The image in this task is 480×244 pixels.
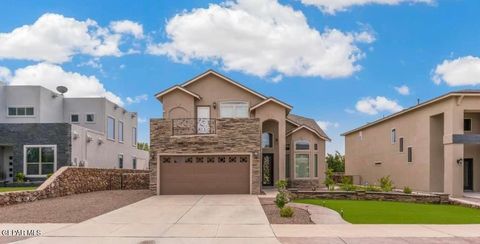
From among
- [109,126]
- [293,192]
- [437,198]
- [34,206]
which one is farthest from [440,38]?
[109,126]

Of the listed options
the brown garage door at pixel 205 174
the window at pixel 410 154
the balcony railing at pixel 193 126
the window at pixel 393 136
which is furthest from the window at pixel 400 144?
the balcony railing at pixel 193 126

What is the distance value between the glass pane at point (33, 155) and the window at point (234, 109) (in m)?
11.2

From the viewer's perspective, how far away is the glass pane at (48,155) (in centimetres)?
2658

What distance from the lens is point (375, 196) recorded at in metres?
21.8

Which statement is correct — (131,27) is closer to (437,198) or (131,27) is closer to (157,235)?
(157,235)

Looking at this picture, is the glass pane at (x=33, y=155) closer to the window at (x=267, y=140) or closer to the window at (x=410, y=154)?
the window at (x=267, y=140)

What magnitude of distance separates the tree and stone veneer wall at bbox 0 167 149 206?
2686 centimetres

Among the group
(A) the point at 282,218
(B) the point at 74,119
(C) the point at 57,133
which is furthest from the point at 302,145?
(B) the point at 74,119

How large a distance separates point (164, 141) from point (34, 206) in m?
7.41

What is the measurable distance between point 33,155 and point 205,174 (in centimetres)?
1117

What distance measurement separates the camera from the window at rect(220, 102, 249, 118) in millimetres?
27297

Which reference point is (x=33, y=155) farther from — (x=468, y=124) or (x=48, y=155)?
(x=468, y=124)

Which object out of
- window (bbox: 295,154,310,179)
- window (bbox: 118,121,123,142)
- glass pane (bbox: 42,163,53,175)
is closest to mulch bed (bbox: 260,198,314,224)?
window (bbox: 295,154,310,179)

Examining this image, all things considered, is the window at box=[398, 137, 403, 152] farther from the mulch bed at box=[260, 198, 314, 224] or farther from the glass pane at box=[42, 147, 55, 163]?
the glass pane at box=[42, 147, 55, 163]
